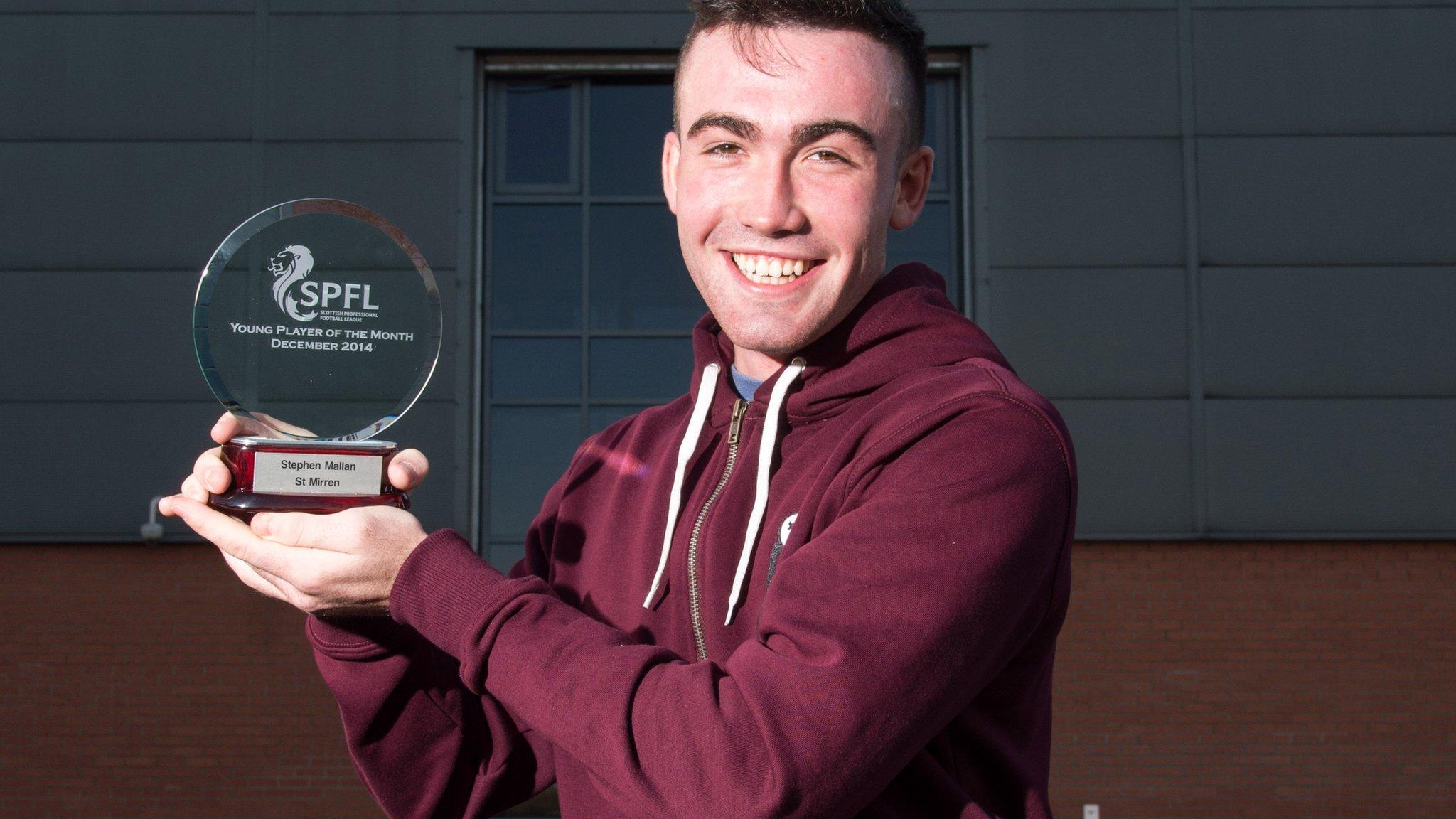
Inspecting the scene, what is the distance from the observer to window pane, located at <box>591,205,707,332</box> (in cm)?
695

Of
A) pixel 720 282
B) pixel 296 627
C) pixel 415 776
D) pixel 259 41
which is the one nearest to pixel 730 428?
pixel 720 282

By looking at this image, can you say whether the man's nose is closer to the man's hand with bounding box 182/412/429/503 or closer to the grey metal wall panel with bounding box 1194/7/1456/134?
the man's hand with bounding box 182/412/429/503

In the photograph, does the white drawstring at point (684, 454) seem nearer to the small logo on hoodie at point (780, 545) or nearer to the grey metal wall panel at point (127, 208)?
the small logo on hoodie at point (780, 545)

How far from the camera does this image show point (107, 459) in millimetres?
6281

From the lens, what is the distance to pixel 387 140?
6414 millimetres

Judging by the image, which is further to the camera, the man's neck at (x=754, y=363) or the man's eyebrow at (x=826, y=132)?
the man's neck at (x=754, y=363)

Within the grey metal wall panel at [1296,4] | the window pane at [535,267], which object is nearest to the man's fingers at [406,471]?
the window pane at [535,267]

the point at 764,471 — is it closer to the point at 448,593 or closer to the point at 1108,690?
the point at 448,593

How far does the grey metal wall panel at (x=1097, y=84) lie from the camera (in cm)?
641

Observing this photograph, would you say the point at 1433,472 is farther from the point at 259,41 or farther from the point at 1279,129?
the point at 259,41

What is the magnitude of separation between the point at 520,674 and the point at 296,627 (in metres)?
5.60

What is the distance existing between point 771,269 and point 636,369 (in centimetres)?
551

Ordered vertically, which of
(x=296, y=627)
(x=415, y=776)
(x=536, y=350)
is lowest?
(x=296, y=627)

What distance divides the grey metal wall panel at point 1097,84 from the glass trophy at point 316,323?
539 centimetres
